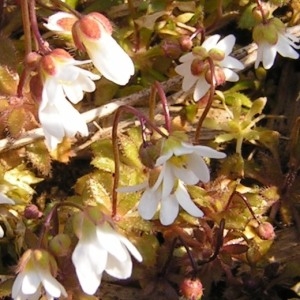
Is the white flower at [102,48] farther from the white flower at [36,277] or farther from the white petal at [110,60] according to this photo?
the white flower at [36,277]

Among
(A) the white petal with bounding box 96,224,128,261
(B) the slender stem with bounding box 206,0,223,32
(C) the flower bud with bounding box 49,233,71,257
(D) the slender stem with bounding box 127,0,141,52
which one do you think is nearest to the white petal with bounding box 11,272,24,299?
(C) the flower bud with bounding box 49,233,71,257

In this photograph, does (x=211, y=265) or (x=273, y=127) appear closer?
(x=211, y=265)

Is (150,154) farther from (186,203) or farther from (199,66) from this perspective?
(199,66)

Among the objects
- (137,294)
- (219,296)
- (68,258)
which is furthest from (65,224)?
(219,296)

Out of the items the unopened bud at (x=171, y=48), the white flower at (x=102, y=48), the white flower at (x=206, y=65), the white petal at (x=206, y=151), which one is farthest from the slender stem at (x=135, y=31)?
the white petal at (x=206, y=151)

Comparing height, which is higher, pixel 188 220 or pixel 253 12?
pixel 253 12

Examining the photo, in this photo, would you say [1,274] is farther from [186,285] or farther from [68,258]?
[186,285]
